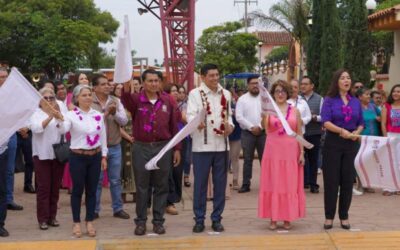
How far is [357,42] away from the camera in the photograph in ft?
64.3

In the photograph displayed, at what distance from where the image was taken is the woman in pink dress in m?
7.32

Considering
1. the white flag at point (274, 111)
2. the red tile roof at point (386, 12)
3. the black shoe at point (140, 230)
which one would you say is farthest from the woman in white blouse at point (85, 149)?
the red tile roof at point (386, 12)

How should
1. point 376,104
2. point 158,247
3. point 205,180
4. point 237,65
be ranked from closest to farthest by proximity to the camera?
point 158,247
point 205,180
point 376,104
point 237,65

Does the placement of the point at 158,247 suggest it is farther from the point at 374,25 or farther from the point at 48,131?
the point at 374,25

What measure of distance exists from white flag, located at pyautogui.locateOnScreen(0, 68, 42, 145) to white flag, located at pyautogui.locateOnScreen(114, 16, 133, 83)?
93cm

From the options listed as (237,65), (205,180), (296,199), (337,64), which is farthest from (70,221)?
(237,65)

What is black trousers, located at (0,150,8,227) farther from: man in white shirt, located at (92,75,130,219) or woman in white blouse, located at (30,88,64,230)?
man in white shirt, located at (92,75,130,219)

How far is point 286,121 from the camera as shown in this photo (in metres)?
7.30

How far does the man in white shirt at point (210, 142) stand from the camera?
282 inches

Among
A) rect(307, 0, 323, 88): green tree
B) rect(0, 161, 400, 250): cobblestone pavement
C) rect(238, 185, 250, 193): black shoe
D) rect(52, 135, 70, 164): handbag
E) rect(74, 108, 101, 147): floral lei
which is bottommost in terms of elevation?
rect(0, 161, 400, 250): cobblestone pavement

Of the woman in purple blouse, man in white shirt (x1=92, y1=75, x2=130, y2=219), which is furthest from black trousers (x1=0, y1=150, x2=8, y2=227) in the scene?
the woman in purple blouse

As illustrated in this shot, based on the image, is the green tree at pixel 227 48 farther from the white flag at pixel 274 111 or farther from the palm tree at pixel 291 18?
the white flag at pixel 274 111

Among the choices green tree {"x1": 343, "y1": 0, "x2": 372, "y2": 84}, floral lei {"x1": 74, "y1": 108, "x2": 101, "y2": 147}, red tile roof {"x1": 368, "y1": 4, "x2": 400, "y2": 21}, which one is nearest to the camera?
floral lei {"x1": 74, "y1": 108, "x2": 101, "y2": 147}

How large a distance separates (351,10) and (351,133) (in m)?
13.0
